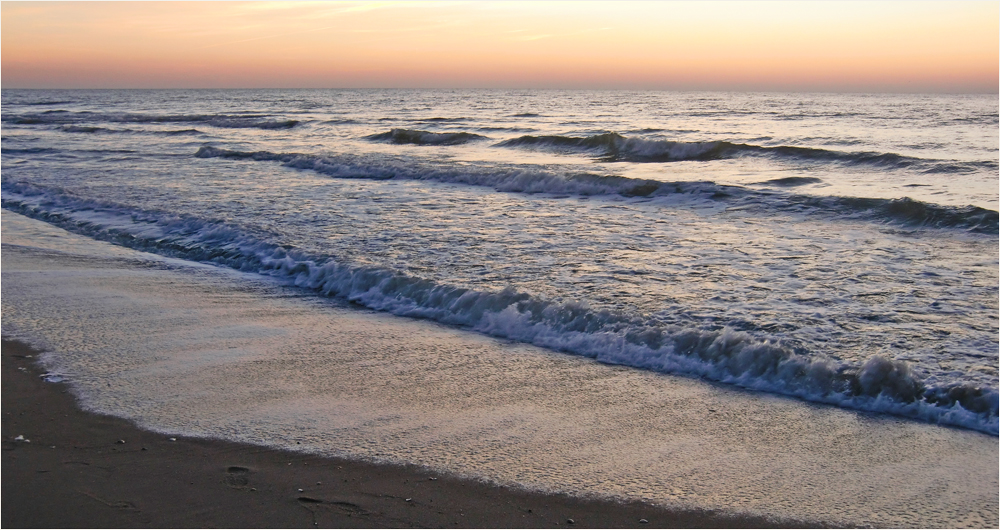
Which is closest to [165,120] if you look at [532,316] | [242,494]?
[532,316]

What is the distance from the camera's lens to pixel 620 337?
5457mm

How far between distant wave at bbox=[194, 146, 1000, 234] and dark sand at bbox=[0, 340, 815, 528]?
885 centimetres

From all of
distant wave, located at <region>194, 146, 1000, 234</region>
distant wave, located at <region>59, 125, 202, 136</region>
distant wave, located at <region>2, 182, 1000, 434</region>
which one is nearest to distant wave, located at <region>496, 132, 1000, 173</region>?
distant wave, located at <region>194, 146, 1000, 234</region>

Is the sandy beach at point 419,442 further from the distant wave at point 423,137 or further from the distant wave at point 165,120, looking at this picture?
the distant wave at point 165,120

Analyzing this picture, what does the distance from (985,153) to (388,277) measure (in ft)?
57.4

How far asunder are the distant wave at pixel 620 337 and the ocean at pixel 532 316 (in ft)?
0.08

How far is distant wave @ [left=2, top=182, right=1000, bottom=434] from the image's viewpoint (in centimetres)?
439

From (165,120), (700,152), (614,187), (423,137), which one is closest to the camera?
(614,187)

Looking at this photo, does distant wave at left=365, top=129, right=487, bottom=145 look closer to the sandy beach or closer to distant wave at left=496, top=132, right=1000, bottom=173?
distant wave at left=496, top=132, right=1000, bottom=173

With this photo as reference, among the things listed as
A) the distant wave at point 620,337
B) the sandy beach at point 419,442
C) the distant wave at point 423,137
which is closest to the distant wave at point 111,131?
the distant wave at point 423,137

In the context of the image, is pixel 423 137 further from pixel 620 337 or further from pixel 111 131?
pixel 620 337

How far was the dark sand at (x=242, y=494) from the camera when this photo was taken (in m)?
3.08

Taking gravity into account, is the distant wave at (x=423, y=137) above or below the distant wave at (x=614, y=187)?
above

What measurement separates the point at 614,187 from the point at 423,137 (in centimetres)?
1533
